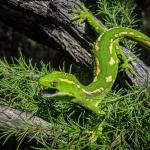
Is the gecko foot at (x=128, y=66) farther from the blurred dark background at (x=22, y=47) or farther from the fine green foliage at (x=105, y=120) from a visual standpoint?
the blurred dark background at (x=22, y=47)

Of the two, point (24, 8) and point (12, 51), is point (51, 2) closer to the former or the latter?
point (24, 8)

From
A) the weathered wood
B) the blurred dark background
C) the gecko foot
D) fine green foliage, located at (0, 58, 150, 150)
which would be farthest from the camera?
the blurred dark background

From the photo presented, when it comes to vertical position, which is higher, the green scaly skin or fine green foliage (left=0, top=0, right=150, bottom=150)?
the green scaly skin

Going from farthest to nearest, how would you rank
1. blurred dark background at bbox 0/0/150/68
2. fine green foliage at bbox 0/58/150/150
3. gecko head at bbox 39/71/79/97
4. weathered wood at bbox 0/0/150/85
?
1. blurred dark background at bbox 0/0/150/68
2. weathered wood at bbox 0/0/150/85
3. gecko head at bbox 39/71/79/97
4. fine green foliage at bbox 0/58/150/150

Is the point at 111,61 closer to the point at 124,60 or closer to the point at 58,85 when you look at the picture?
the point at 124,60

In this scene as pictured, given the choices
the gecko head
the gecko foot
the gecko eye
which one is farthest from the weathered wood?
the gecko eye

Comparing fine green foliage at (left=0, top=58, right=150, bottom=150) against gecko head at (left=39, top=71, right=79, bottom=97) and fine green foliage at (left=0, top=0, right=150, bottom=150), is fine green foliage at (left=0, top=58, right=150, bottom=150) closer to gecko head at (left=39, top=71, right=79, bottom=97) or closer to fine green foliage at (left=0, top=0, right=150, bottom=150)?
fine green foliage at (left=0, top=0, right=150, bottom=150)

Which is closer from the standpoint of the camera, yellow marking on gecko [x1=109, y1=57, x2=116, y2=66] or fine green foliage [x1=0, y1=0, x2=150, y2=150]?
fine green foliage [x1=0, y1=0, x2=150, y2=150]

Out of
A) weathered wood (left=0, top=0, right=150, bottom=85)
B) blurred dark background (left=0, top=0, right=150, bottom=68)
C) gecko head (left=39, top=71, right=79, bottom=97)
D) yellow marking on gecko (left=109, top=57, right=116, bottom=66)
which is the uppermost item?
weathered wood (left=0, top=0, right=150, bottom=85)
